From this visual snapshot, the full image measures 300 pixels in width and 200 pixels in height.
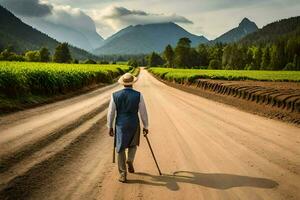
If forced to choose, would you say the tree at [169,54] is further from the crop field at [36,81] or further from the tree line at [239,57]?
the crop field at [36,81]

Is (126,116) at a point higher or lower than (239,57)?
higher

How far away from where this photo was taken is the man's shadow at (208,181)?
7105 mm

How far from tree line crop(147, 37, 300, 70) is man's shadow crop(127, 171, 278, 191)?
121 m

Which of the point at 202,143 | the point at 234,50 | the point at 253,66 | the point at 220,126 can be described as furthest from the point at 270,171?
the point at 234,50

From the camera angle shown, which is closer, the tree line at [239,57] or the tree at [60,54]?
the tree line at [239,57]

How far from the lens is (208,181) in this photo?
24.1 ft

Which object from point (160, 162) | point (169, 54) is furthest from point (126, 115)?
point (169, 54)

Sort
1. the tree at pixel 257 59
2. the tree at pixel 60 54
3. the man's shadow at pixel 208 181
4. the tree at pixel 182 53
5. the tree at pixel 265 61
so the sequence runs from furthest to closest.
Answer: the tree at pixel 182 53 < the tree at pixel 257 59 < the tree at pixel 60 54 < the tree at pixel 265 61 < the man's shadow at pixel 208 181

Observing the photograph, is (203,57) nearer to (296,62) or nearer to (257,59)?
(257,59)

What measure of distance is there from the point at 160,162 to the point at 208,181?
164 cm

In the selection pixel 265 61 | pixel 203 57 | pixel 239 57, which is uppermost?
pixel 239 57

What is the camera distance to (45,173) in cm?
773

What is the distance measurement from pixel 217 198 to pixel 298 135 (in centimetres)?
745

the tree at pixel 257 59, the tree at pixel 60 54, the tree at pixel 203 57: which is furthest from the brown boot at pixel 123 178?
the tree at pixel 203 57
